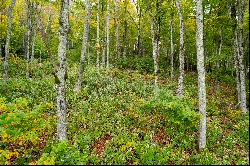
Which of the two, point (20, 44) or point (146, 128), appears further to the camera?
point (20, 44)

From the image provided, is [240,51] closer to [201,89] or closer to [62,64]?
[201,89]

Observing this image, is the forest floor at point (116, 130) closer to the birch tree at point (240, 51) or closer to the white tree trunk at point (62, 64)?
the white tree trunk at point (62, 64)

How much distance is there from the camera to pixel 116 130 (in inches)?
546

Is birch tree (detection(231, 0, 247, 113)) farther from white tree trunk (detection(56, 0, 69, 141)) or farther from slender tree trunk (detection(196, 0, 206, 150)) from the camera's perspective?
white tree trunk (detection(56, 0, 69, 141))

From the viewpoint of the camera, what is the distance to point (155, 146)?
11680 mm

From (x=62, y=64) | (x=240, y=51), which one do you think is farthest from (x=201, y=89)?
(x=240, y=51)

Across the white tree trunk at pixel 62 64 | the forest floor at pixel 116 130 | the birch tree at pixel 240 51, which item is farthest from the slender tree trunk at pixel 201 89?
the birch tree at pixel 240 51

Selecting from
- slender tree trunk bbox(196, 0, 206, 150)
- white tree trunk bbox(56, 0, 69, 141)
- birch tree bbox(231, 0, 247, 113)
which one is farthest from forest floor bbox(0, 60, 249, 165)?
birch tree bbox(231, 0, 247, 113)

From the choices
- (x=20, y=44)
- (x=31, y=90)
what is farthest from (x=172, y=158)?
(x=20, y=44)

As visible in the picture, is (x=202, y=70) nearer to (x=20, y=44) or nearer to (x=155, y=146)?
(x=155, y=146)

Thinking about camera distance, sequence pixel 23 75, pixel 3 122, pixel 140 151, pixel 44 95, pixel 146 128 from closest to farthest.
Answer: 1. pixel 3 122
2. pixel 140 151
3. pixel 146 128
4. pixel 44 95
5. pixel 23 75

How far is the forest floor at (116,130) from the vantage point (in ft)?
35.7

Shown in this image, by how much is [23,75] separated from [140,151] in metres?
18.8

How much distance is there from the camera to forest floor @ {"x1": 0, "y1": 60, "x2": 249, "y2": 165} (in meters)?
10.9
